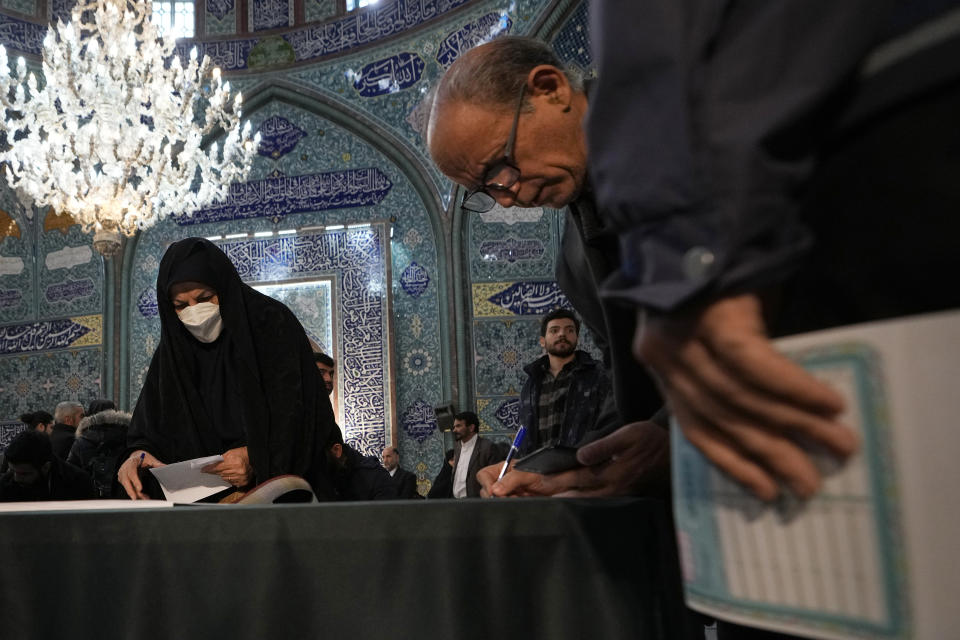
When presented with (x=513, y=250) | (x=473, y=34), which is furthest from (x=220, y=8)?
(x=513, y=250)

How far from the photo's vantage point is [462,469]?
5504mm

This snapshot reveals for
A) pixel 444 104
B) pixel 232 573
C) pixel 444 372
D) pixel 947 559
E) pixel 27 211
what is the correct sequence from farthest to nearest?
1. pixel 27 211
2. pixel 444 372
3. pixel 444 104
4. pixel 232 573
5. pixel 947 559

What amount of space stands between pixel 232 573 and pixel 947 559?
26.9 inches

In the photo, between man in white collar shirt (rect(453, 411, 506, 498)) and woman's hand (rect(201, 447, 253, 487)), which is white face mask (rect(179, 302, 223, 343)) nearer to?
woman's hand (rect(201, 447, 253, 487))

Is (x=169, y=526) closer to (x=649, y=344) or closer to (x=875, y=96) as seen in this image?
(x=649, y=344)

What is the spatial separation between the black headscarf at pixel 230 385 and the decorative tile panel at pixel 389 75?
218 inches

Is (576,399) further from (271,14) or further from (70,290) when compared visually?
(271,14)

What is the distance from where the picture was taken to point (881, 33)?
0.49 m

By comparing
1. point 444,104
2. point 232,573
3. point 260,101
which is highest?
point 260,101

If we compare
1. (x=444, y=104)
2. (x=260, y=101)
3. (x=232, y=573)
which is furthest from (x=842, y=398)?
(x=260, y=101)

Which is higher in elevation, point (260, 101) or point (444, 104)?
point (260, 101)

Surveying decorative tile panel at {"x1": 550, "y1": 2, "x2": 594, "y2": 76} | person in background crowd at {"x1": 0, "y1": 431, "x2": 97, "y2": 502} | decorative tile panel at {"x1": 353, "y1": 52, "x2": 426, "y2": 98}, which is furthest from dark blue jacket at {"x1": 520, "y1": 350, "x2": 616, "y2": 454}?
decorative tile panel at {"x1": 353, "y1": 52, "x2": 426, "y2": 98}

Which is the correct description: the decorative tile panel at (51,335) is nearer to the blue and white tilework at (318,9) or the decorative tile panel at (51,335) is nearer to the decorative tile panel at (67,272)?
the decorative tile panel at (67,272)

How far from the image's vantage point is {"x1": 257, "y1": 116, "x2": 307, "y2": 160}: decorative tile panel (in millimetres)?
8117
